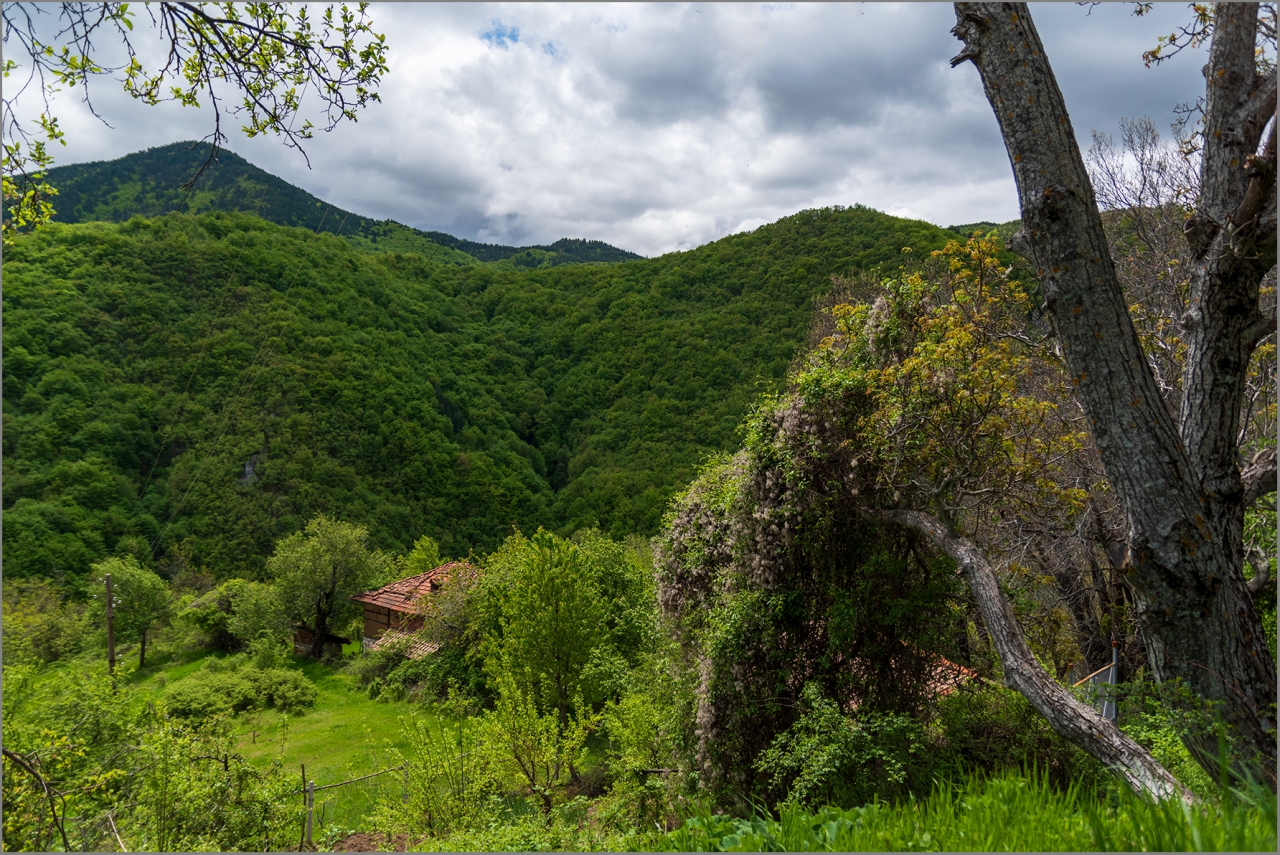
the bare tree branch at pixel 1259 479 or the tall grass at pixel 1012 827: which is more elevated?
the bare tree branch at pixel 1259 479

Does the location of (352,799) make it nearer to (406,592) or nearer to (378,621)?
(406,592)

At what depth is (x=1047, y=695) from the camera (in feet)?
13.3

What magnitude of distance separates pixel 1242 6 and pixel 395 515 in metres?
52.5

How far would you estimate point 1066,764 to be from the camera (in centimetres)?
512

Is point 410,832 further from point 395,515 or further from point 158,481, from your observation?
point 395,515

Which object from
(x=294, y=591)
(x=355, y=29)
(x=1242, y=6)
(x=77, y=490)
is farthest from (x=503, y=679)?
(x=77, y=490)

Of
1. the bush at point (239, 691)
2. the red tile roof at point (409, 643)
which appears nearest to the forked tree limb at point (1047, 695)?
the red tile roof at point (409, 643)

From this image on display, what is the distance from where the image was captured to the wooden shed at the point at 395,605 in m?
28.3

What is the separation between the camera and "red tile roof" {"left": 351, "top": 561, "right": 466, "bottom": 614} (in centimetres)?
2814

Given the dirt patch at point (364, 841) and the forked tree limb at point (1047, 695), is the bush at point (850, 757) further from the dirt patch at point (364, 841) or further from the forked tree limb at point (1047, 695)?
the dirt patch at point (364, 841)

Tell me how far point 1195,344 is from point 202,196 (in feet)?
163

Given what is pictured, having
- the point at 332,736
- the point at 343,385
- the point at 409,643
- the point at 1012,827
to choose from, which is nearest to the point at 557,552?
the point at 332,736

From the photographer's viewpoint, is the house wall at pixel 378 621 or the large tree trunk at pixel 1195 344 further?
the house wall at pixel 378 621

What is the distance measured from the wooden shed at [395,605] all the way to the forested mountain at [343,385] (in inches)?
521
